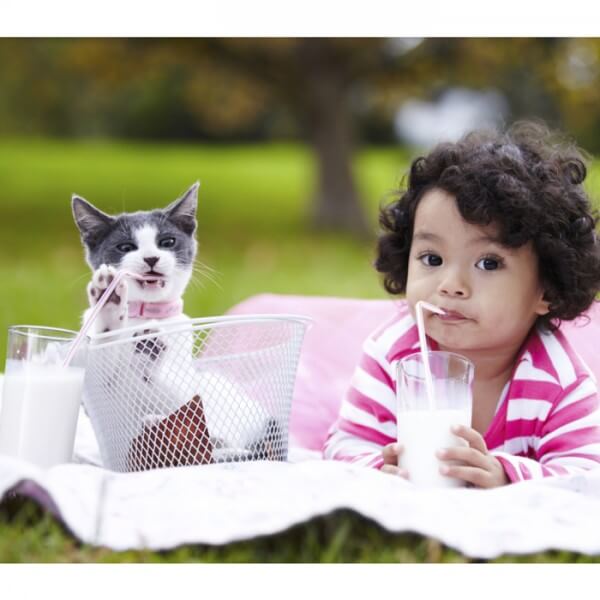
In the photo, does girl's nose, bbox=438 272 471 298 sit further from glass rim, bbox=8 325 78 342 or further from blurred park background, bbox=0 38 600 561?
glass rim, bbox=8 325 78 342

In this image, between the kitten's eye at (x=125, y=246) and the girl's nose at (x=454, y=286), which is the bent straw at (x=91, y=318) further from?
the girl's nose at (x=454, y=286)

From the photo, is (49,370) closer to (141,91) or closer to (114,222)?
(114,222)

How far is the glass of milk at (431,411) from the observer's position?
1.41 m

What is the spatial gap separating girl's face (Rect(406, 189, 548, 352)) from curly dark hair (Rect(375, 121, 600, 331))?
3 centimetres

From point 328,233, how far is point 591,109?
255 cm

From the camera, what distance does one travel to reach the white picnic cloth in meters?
1.19

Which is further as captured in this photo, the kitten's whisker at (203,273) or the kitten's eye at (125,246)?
the kitten's whisker at (203,273)

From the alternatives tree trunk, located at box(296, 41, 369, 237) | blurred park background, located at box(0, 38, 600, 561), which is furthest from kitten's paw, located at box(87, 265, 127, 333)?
→ tree trunk, located at box(296, 41, 369, 237)

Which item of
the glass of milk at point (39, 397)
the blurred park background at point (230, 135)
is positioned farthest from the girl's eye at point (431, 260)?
the blurred park background at point (230, 135)

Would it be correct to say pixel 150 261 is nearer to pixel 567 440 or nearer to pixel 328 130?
pixel 567 440

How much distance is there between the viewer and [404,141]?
11.2 metres

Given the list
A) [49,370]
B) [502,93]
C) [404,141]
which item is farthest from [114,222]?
[404,141]

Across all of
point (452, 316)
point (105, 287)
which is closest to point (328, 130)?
point (452, 316)

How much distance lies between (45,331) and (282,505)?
537 mm
